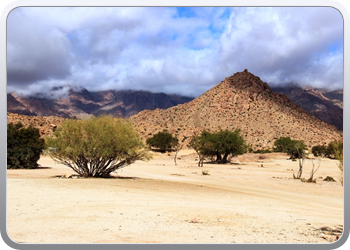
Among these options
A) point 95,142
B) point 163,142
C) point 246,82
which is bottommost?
point 163,142

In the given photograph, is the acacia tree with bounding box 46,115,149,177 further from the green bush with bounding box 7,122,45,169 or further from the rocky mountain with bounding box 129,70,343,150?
the rocky mountain with bounding box 129,70,343,150

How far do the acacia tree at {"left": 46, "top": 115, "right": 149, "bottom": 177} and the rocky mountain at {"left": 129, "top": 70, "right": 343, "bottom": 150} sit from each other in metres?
82.0

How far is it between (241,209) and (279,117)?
117816 millimetres

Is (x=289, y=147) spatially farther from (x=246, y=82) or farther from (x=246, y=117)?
(x=246, y=82)

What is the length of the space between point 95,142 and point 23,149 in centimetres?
1495

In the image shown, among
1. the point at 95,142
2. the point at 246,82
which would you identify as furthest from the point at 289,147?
the point at 95,142

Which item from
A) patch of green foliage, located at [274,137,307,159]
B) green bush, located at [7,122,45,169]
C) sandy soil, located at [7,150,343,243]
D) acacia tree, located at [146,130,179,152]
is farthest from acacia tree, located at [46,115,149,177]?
acacia tree, located at [146,130,179,152]

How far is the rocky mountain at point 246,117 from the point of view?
382 feet

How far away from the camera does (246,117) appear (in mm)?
127688

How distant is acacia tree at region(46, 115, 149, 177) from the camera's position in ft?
74.2

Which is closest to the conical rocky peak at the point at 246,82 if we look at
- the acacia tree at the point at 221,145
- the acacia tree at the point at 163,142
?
the acacia tree at the point at 163,142

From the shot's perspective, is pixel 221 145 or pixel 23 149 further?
pixel 221 145

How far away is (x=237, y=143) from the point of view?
199 feet

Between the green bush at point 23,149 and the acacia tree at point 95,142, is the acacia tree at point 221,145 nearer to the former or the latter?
the green bush at point 23,149
